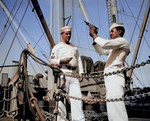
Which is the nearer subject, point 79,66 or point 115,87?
point 115,87

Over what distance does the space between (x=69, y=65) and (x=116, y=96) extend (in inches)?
36.3

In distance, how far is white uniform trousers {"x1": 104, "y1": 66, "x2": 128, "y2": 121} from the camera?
179cm

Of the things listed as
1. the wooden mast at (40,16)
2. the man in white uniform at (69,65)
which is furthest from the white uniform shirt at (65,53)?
→ the wooden mast at (40,16)

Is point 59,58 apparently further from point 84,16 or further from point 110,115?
point 84,16

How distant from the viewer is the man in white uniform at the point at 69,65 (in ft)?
7.37

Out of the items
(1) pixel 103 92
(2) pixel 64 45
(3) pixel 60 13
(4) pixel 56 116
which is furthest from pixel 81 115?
(3) pixel 60 13

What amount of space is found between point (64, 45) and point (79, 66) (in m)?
0.44

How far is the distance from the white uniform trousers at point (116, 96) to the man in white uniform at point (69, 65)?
54 cm

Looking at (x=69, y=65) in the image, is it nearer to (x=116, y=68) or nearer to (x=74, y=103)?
(x=74, y=103)

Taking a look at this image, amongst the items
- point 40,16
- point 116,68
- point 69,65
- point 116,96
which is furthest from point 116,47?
point 40,16

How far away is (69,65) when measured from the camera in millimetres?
2477

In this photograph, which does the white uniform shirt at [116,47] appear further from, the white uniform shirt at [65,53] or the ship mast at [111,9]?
the ship mast at [111,9]

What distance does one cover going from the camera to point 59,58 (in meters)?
2.50

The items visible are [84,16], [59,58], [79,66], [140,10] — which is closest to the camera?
[59,58]
